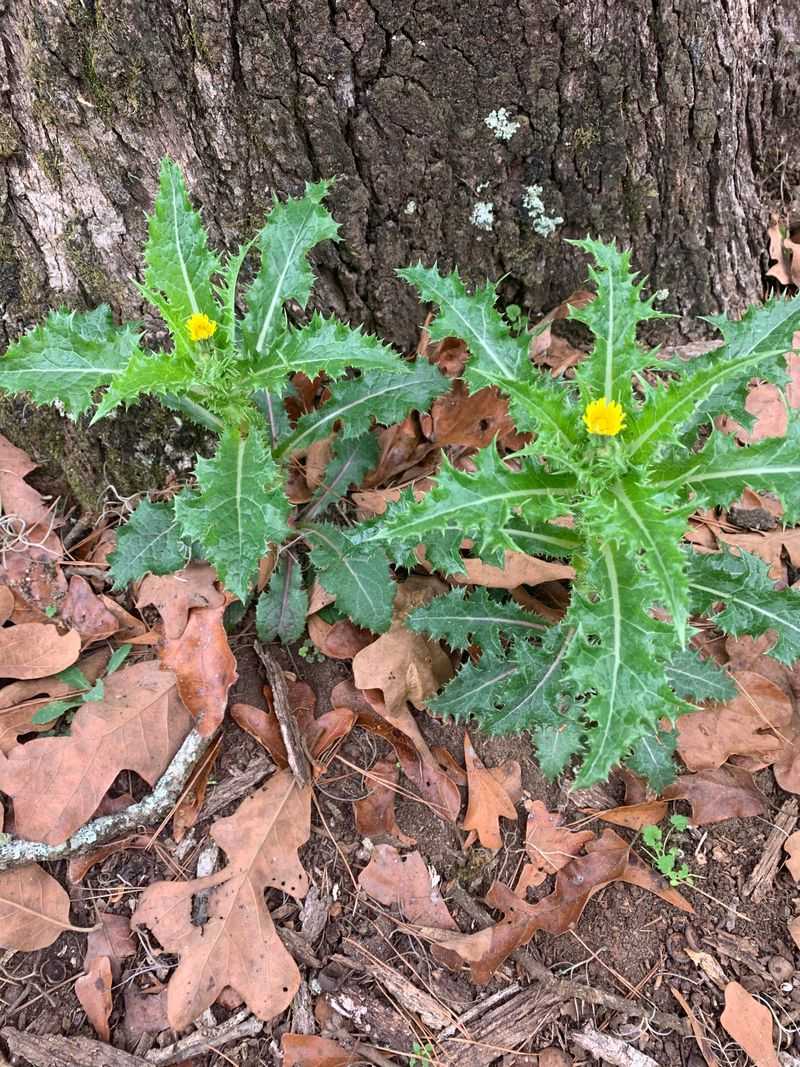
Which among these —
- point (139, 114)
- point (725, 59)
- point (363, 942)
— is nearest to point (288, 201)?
point (139, 114)

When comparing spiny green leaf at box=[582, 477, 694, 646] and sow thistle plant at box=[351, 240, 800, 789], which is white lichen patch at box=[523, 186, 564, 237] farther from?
spiny green leaf at box=[582, 477, 694, 646]

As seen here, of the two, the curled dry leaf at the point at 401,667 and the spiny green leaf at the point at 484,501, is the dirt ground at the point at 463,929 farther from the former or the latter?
the spiny green leaf at the point at 484,501

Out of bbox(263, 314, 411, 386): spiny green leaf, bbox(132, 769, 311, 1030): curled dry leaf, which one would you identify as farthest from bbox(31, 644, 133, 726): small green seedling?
bbox(263, 314, 411, 386): spiny green leaf

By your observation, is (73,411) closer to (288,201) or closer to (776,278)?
(288,201)

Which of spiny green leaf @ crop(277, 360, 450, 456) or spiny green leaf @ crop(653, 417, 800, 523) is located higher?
spiny green leaf @ crop(277, 360, 450, 456)

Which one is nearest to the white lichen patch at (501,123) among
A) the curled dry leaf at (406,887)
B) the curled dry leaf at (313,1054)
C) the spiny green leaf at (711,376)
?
the spiny green leaf at (711,376)

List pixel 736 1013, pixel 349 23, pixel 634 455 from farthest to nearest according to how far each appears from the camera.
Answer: pixel 736 1013 < pixel 349 23 < pixel 634 455

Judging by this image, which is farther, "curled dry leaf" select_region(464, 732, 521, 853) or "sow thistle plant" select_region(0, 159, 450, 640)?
"curled dry leaf" select_region(464, 732, 521, 853)
